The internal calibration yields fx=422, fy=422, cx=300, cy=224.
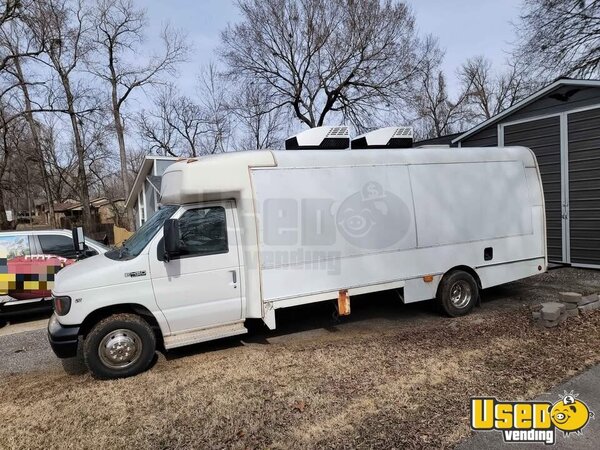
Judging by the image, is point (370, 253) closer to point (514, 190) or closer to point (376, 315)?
point (376, 315)

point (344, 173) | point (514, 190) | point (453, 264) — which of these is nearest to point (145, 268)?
point (344, 173)

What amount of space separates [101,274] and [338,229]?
10.0ft

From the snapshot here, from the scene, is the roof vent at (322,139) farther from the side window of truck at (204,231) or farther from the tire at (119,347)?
the tire at (119,347)

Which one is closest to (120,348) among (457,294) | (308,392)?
(308,392)

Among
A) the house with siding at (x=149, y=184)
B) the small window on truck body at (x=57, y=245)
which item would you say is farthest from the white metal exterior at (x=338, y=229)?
the house with siding at (x=149, y=184)

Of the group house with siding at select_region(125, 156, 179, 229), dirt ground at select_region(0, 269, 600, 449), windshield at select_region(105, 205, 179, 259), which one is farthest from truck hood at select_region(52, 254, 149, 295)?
house with siding at select_region(125, 156, 179, 229)

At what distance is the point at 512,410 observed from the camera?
12.5 ft

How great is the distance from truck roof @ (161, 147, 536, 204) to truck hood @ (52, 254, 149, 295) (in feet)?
3.17

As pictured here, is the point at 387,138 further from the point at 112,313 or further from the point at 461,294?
the point at 112,313

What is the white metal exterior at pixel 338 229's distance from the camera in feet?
16.8

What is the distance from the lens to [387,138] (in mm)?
6688

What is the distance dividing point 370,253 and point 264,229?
1.64m

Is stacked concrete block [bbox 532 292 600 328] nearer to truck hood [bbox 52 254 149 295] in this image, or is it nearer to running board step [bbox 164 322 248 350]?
running board step [bbox 164 322 248 350]

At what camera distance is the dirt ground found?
362 centimetres
